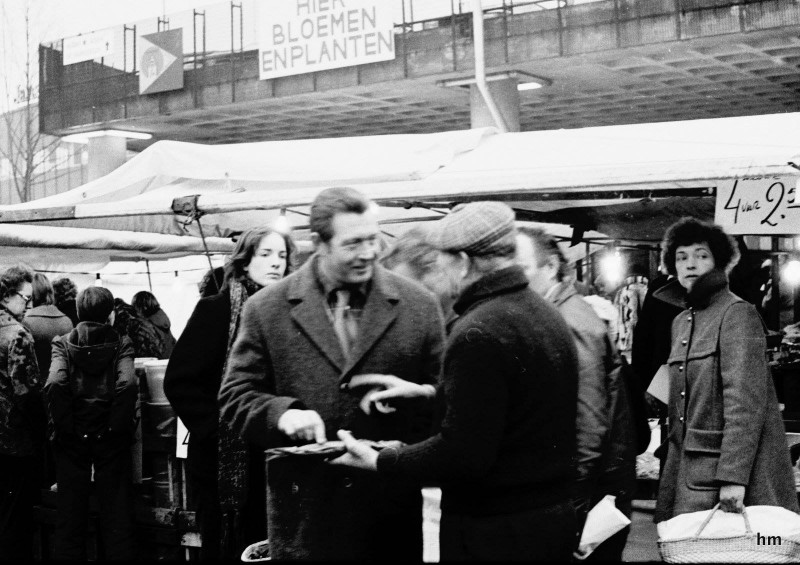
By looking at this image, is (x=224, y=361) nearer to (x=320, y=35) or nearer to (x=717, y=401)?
(x=717, y=401)

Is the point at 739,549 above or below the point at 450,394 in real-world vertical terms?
below

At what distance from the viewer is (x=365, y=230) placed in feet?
11.6

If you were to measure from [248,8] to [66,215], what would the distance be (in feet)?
35.7

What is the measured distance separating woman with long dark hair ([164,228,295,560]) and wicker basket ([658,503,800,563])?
197 centimetres

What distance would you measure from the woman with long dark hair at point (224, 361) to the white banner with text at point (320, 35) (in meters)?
11.6

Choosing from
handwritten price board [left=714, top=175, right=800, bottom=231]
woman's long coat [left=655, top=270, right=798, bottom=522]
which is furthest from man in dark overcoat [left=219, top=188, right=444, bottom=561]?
handwritten price board [left=714, top=175, right=800, bottom=231]

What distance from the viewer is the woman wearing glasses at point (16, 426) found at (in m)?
6.83

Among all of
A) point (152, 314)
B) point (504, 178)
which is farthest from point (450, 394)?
point (152, 314)

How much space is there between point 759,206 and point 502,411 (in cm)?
342

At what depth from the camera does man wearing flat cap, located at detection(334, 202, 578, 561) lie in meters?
2.94

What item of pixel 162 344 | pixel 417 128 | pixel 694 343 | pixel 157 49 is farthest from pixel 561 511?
pixel 417 128

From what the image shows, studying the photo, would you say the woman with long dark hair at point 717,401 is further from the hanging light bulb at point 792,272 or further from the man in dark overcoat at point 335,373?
the hanging light bulb at point 792,272

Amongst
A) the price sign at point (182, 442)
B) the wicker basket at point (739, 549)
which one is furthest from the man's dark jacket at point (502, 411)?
the price sign at point (182, 442)

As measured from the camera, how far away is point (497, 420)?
2.93 meters
